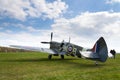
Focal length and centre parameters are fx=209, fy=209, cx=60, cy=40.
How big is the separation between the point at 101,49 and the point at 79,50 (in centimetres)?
386

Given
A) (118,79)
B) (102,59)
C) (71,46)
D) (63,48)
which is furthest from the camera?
(63,48)

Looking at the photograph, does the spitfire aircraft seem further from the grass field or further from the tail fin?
the grass field

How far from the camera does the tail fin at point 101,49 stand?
18580 millimetres

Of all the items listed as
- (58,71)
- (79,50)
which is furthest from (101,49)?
(58,71)

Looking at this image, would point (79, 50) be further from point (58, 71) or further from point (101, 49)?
point (58, 71)

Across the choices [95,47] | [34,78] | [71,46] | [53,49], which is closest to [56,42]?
[53,49]

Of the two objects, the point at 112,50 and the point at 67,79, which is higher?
the point at 112,50

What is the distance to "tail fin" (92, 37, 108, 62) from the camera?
61.0 ft

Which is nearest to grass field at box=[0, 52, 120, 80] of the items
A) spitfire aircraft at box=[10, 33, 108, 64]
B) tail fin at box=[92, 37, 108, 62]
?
tail fin at box=[92, 37, 108, 62]

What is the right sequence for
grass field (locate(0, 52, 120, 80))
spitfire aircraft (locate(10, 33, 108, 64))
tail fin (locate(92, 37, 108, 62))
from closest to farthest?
grass field (locate(0, 52, 120, 80))
tail fin (locate(92, 37, 108, 62))
spitfire aircraft (locate(10, 33, 108, 64))

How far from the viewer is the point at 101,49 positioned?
62.9ft

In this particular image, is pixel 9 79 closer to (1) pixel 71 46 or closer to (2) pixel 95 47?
(2) pixel 95 47

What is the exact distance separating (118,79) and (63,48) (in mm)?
15273

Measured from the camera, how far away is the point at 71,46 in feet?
78.1
